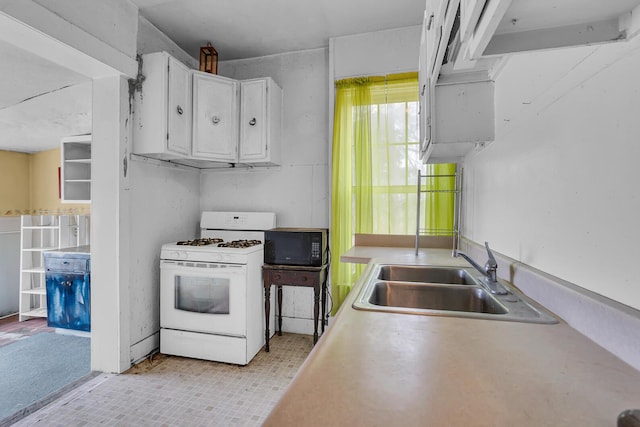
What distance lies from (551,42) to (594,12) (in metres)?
0.08

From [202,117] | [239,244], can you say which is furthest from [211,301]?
[202,117]

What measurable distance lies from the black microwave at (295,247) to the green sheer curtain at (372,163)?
278 mm

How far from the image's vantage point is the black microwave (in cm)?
257

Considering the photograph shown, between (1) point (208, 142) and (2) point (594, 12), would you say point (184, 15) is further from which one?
(2) point (594, 12)

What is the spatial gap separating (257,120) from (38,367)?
105 inches

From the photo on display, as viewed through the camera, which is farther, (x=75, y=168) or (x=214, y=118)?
(x=75, y=168)

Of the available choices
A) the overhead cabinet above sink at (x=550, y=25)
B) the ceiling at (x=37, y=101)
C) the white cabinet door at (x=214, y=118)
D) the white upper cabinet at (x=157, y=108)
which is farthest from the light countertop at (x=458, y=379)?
the ceiling at (x=37, y=101)

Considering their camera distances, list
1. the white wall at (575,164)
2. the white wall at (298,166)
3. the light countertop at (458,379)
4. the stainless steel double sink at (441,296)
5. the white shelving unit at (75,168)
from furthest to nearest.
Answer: the white shelving unit at (75,168) < the white wall at (298,166) < the stainless steel double sink at (441,296) < the white wall at (575,164) < the light countertop at (458,379)

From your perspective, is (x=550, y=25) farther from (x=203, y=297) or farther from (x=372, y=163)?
(x=203, y=297)

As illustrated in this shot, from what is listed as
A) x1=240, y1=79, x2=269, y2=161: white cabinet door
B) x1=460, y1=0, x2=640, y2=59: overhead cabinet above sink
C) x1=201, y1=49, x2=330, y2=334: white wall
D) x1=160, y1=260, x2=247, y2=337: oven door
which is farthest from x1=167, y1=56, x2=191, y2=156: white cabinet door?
x1=460, y1=0, x2=640, y2=59: overhead cabinet above sink

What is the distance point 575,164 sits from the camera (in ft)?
2.79

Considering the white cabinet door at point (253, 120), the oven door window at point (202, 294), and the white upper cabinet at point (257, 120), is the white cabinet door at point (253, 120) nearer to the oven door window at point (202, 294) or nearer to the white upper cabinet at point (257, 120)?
the white upper cabinet at point (257, 120)

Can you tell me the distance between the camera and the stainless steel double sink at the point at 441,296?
928 mm

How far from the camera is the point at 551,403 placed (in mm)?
492
